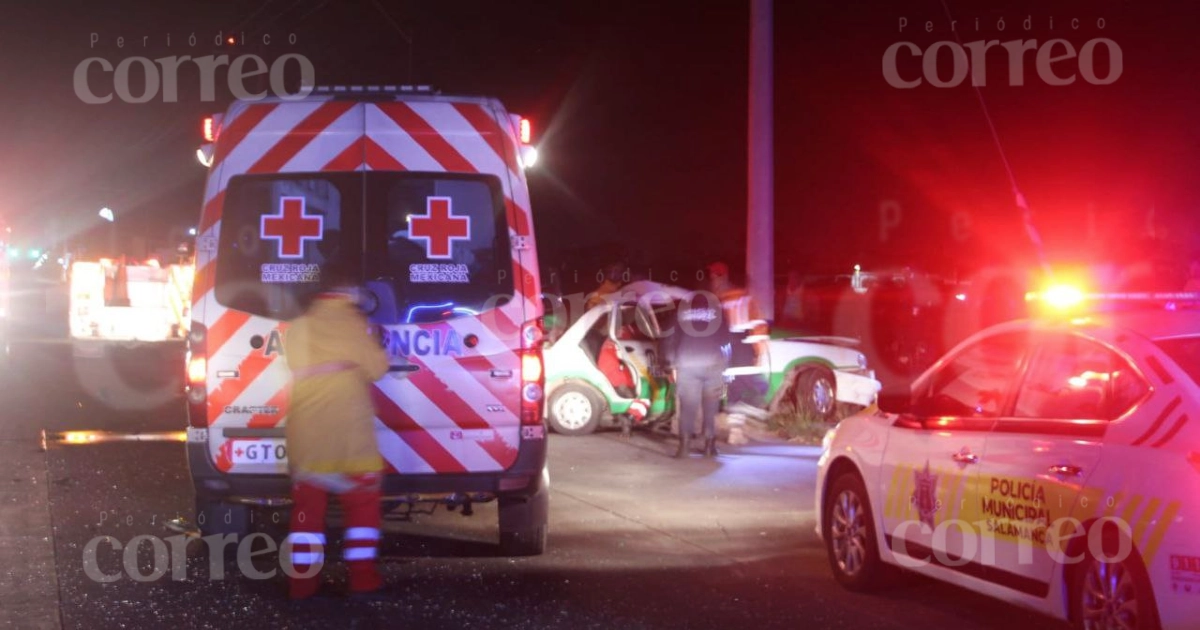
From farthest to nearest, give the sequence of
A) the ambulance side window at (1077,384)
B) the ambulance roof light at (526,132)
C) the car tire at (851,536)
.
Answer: the ambulance roof light at (526,132), the car tire at (851,536), the ambulance side window at (1077,384)

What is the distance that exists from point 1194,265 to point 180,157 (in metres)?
37.0

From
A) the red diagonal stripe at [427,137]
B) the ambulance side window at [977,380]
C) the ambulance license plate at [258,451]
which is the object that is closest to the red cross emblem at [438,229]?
the red diagonal stripe at [427,137]

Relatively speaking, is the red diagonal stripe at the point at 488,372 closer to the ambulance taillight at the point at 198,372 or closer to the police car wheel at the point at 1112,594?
the ambulance taillight at the point at 198,372

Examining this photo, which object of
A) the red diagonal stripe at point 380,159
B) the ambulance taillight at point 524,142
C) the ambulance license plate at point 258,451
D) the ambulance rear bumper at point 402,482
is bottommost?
the ambulance rear bumper at point 402,482

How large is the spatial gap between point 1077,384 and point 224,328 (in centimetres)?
444

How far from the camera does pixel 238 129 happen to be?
7.72 meters

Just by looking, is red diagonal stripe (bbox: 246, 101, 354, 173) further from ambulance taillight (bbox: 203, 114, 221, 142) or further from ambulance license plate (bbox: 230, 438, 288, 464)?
ambulance license plate (bbox: 230, 438, 288, 464)

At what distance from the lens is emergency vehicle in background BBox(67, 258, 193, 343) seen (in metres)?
28.1

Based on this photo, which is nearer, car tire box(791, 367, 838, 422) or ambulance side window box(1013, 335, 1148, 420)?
ambulance side window box(1013, 335, 1148, 420)

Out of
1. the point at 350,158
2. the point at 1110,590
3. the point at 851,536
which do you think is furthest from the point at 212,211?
the point at 1110,590

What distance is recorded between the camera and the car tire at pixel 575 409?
587 inches

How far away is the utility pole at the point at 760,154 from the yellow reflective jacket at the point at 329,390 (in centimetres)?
886

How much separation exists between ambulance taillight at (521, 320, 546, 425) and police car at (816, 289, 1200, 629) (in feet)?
5.80

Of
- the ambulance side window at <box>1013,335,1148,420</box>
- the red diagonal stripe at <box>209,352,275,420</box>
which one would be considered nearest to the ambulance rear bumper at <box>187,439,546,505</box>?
the red diagonal stripe at <box>209,352,275,420</box>
